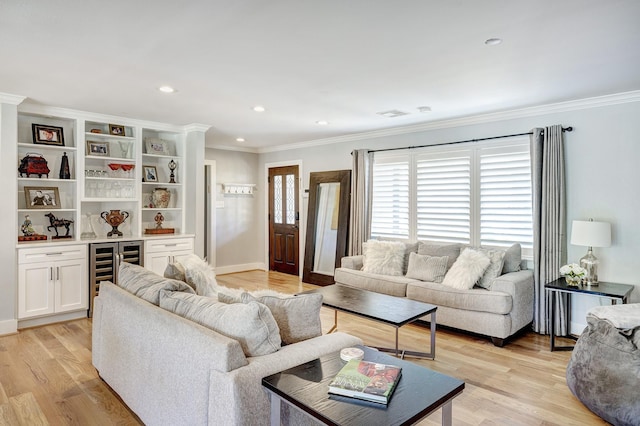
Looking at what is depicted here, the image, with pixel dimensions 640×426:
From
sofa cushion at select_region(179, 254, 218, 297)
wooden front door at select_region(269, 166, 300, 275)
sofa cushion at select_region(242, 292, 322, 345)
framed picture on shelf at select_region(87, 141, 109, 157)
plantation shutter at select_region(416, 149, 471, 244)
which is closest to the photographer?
sofa cushion at select_region(242, 292, 322, 345)

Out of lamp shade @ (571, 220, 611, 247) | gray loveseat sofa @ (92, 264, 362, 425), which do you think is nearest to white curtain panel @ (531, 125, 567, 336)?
lamp shade @ (571, 220, 611, 247)

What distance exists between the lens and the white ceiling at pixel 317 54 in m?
2.24

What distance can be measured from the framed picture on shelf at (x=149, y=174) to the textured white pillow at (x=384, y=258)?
318cm

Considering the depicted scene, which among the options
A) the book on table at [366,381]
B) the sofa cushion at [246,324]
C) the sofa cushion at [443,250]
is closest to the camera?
the book on table at [366,381]

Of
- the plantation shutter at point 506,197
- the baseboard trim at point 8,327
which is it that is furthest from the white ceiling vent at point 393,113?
the baseboard trim at point 8,327

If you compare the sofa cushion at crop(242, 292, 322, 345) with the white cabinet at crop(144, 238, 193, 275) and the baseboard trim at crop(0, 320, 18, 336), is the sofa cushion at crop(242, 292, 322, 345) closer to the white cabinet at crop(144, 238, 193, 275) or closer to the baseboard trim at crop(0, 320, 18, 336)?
the white cabinet at crop(144, 238, 193, 275)

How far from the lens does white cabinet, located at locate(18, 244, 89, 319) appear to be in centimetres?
429

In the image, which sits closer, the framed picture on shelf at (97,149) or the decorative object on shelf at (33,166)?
the decorative object on shelf at (33,166)

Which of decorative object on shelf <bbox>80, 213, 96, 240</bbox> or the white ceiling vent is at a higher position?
the white ceiling vent

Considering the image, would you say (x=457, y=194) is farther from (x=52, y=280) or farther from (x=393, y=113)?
(x=52, y=280)

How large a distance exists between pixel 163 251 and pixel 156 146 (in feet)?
5.00

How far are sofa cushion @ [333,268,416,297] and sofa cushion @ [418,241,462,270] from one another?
1.49ft

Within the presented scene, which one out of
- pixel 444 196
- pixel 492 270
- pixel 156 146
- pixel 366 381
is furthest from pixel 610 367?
pixel 156 146

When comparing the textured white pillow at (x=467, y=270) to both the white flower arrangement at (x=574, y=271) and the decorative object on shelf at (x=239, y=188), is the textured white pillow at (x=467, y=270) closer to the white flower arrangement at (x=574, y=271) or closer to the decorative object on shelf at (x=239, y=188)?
the white flower arrangement at (x=574, y=271)
